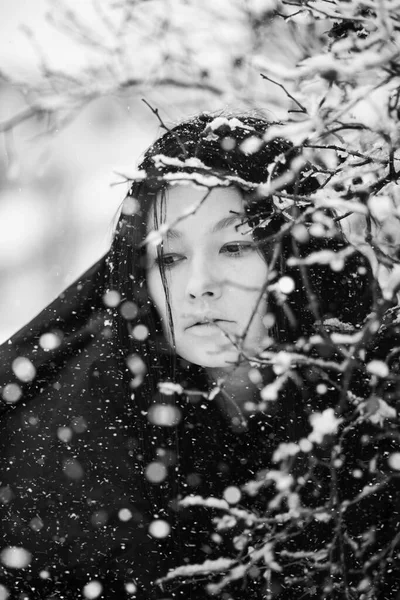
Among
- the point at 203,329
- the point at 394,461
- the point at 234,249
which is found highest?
the point at 234,249

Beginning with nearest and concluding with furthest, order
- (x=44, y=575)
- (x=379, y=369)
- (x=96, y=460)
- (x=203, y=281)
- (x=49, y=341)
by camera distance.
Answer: (x=379, y=369), (x=203, y=281), (x=44, y=575), (x=96, y=460), (x=49, y=341)

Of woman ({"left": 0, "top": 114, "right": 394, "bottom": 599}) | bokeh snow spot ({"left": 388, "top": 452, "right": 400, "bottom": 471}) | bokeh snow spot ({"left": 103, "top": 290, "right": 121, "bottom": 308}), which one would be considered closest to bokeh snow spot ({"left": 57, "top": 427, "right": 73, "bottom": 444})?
woman ({"left": 0, "top": 114, "right": 394, "bottom": 599})

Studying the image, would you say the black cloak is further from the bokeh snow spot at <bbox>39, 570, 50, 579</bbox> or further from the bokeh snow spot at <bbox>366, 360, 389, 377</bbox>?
the bokeh snow spot at <bbox>366, 360, 389, 377</bbox>

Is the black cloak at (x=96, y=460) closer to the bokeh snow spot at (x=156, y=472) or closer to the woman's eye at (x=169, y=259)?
the bokeh snow spot at (x=156, y=472)

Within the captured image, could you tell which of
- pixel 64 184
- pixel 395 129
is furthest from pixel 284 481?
pixel 64 184

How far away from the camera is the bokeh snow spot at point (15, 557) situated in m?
2.38

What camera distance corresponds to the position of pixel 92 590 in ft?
7.57

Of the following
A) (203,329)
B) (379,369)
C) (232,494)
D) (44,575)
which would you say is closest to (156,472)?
(232,494)

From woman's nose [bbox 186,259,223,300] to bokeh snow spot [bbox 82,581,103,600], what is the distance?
127cm

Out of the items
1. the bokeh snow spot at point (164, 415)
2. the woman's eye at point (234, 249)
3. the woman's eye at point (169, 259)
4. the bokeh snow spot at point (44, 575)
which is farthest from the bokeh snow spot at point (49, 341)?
the woman's eye at point (234, 249)

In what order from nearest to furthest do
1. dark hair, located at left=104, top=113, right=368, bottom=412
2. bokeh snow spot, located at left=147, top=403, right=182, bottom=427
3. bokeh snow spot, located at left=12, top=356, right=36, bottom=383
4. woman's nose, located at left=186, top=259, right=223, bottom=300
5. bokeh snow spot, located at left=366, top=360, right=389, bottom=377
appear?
bokeh snow spot, located at left=366, top=360, right=389, bottom=377, woman's nose, located at left=186, top=259, right=223, bottom=300, dark hair, located at left=104, top=113, right=368, bottom=412, bokeh snow spot, located at left=147, top=403, right=182, bottom=427, bokeh snow spot, located at left=12, top=356, right=36, bottom=383

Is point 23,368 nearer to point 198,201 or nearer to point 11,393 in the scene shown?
point 11,393

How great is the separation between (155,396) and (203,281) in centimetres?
72

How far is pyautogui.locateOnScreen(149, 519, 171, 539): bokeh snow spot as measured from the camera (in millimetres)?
2281
